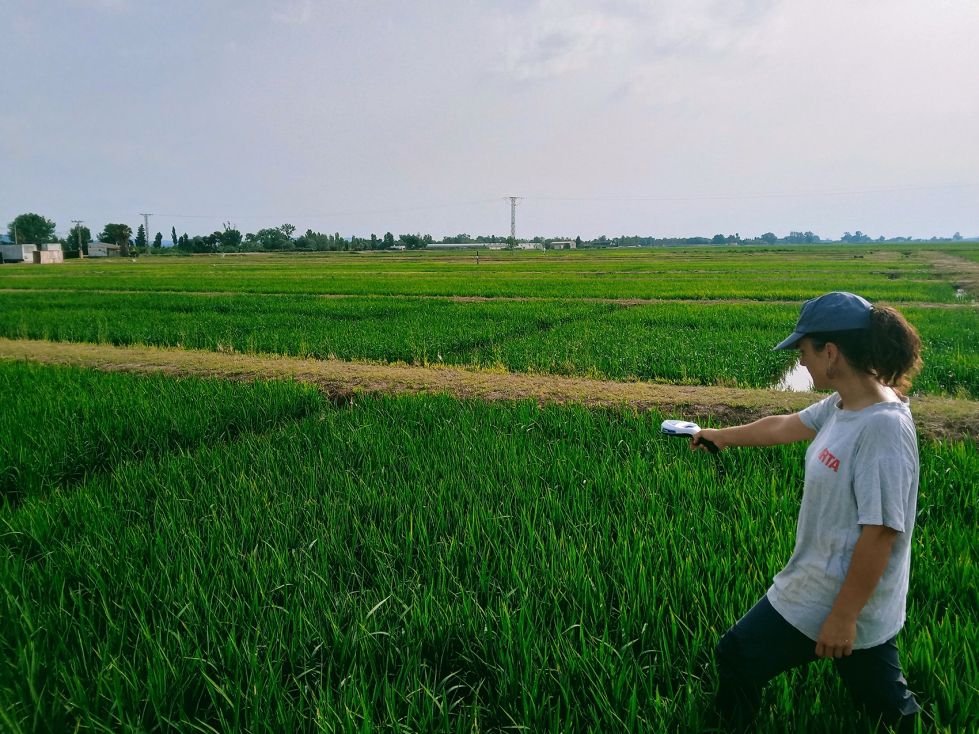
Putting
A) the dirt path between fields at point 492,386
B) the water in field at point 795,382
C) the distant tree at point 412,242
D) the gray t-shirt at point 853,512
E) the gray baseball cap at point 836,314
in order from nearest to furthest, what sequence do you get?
the gray t-shirt at point 853,512
the gray baseball cap at point 836,314
the dirt path between fields at point 492,386
the water in field at point 795,382
the distant tree at point 412,242

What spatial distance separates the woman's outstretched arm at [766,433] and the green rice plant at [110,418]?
3750 millimetres

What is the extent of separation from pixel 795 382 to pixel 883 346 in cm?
666

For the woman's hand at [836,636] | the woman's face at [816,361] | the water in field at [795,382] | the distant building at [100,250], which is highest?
the distant building at [100,250]

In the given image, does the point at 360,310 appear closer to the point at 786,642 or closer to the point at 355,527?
the point at 355,527

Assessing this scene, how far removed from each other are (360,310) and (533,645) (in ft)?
39.0

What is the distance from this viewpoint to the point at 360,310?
43.5 ft

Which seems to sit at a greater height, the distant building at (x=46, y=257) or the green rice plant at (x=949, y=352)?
the distant building at (x=46, y=257)

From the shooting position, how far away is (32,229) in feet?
289

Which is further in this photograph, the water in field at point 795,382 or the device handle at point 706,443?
the water in field at point 795,382

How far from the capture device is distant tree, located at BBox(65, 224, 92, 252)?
252 feet

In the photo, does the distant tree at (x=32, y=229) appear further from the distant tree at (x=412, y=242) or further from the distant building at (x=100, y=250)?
the distant tree at (x=412, y=242)

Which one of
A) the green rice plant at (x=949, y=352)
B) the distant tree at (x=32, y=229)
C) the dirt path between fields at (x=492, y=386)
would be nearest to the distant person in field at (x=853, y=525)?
the dirt path between fields at (x=492, y=386)

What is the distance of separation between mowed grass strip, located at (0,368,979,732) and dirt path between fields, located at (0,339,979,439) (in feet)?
4.88

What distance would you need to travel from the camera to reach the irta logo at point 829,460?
139cm
